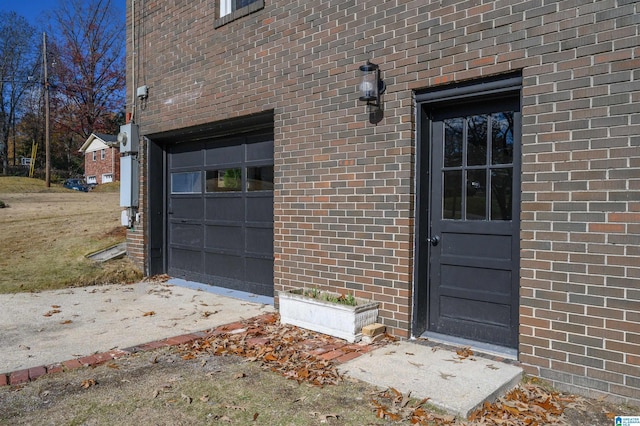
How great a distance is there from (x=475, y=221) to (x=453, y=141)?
0.79 meters

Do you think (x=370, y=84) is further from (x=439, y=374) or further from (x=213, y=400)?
(x=213, y=400)

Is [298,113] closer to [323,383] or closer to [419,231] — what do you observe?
[419,231]

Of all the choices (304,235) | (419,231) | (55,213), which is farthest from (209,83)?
(55,213)

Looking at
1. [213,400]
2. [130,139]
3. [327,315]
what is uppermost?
[130,139]

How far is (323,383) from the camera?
3502mm

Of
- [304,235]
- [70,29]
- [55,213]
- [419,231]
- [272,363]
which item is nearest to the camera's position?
[272,363]

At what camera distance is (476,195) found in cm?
430

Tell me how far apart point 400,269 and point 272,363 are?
4.77ft

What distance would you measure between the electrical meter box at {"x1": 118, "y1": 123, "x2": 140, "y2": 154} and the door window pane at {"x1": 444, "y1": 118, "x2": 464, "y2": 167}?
5.46m

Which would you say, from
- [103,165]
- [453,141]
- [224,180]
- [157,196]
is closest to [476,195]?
[453,141]

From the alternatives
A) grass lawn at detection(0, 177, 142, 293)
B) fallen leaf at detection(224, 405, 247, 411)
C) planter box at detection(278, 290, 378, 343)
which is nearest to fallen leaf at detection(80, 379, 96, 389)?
fallen leaf at detection(224, 405, 247, 411)

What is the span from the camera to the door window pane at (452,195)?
443cm

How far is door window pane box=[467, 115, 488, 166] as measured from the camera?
14.1ft

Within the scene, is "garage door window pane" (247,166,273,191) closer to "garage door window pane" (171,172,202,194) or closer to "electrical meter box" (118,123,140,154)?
"garage door window pane" (171,172,202,194)
